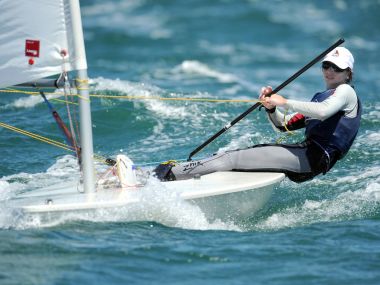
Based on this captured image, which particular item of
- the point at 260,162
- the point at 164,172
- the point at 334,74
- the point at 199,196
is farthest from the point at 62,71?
the point at 334,74

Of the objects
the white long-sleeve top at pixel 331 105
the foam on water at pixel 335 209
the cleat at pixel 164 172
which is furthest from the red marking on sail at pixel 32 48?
the foam on water at pixel 335 209

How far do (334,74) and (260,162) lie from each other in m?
0.92

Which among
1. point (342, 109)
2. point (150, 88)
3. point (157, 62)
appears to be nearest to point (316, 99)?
point (342, 109)

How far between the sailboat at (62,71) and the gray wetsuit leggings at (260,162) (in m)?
0.35

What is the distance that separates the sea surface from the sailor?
430 millimetres

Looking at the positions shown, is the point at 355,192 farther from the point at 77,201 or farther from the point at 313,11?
the point at 313,11

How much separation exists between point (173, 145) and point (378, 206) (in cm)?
299

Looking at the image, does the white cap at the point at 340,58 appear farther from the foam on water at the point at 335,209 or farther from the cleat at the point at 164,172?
the cleat at the point at 164,172

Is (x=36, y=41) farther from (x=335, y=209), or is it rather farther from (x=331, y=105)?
(x=335, y=209)

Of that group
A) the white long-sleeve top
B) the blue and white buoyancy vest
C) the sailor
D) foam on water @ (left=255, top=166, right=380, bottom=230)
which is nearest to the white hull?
the sailor

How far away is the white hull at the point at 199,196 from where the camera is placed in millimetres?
5281

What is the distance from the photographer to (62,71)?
5.40 meters

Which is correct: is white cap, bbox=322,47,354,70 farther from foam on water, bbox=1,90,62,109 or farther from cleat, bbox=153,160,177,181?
Answer: foam on water, bbox=1,90,62,109

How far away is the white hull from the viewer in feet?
17.3
